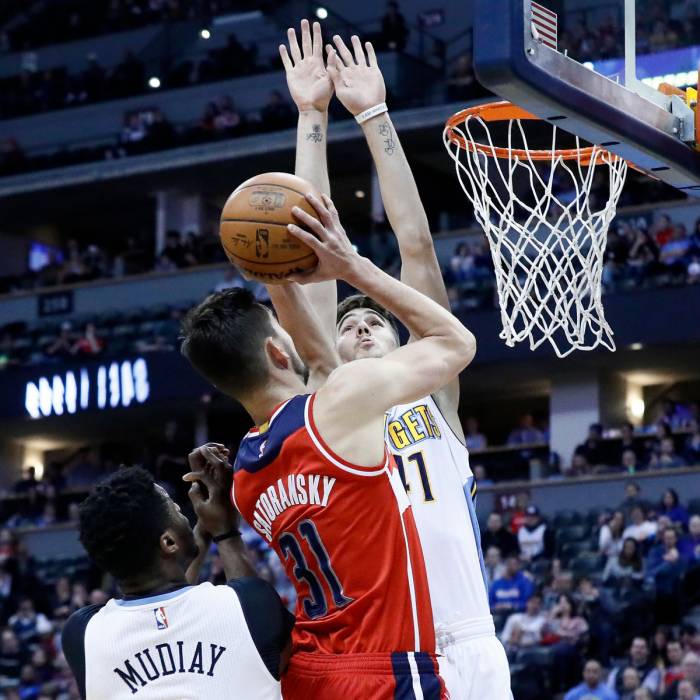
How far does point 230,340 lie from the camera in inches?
147

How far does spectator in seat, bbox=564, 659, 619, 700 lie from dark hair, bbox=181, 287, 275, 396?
796 cm

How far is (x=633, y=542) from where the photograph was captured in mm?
13273

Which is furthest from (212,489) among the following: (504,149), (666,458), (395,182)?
(666,458)

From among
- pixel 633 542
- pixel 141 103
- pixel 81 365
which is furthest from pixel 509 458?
pixel 141 103

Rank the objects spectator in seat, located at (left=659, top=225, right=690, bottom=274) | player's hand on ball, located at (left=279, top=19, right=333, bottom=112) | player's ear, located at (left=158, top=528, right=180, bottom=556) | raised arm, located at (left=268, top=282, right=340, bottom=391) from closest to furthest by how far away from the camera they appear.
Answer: player's ear, located at (left=158, top=528, right=180, bottom=556)
raised arm, located at (left=268, top=282, right=340, bottom=391)
player's hand on ball, located at (left=279, top=19, right=333, bottom=112)
spectator in seat, located at (left=659, top=225, right=690, bottom=274)

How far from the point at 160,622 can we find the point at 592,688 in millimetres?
8158

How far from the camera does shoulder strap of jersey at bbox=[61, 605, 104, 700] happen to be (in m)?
3.69

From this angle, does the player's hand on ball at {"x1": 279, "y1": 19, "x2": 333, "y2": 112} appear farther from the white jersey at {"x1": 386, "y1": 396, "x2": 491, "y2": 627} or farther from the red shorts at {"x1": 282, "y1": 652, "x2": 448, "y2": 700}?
the red shorts at {"x1": 282, "y1": 652, "x2": 448, "y2": 700}

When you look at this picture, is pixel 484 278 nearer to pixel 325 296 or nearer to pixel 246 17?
pixel 246 17

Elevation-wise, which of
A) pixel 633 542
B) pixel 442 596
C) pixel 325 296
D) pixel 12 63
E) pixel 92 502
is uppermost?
pixel 12 63

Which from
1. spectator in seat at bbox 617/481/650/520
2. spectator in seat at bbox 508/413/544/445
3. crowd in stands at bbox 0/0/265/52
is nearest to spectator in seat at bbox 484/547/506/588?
spectator in seat at bbox 617/481/650/520

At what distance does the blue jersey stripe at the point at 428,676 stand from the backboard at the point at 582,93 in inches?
63.8

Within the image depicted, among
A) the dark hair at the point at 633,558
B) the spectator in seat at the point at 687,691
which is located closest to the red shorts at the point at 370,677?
the spectator in seat at the point at 687,691

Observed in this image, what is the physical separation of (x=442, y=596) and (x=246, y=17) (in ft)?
73.0
